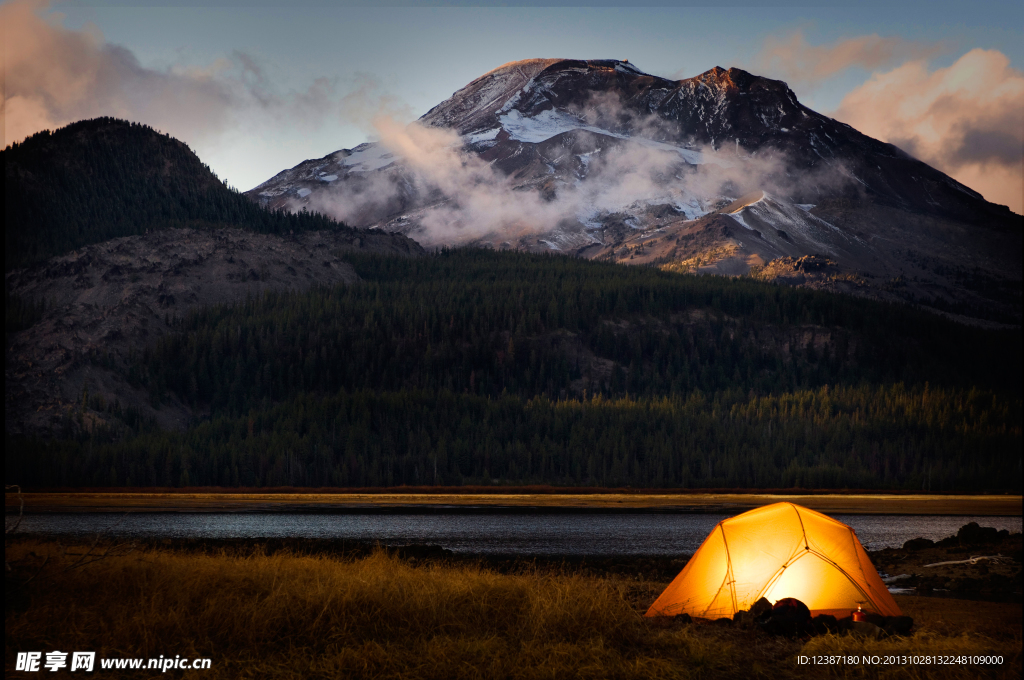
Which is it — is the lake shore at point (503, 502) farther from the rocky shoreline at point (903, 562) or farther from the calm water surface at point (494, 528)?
the rocky shoreline at point (903, 562)

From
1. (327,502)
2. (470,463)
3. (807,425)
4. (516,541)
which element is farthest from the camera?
(807,425)

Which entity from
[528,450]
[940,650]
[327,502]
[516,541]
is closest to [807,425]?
[528,450]

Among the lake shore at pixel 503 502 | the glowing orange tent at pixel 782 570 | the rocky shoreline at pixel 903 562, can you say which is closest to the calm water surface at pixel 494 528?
the rocky shoreline at pixel 903 562

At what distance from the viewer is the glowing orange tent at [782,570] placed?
85.5 ft

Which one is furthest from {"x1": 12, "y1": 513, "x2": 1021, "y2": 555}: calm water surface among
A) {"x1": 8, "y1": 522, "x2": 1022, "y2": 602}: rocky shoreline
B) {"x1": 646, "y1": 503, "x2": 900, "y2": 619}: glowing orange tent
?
{"x1": 646, "y1": 503, "x2": 900, "y2": 619}: glowing orange tent

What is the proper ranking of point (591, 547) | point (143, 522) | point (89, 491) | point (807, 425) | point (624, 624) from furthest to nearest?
point (807, 425)
point (89, 491)
point (143, 522)
point (591, 547)
point (624, 624)

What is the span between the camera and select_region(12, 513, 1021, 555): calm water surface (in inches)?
2721

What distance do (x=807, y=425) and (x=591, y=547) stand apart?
458ft

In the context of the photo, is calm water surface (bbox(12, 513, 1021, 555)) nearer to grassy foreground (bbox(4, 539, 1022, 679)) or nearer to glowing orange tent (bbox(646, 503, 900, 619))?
glowing orange tent (bbox(646, 503, 900, 619))

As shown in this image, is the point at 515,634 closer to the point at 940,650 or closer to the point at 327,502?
the point at 940,650

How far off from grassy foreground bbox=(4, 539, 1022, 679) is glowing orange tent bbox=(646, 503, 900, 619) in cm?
250

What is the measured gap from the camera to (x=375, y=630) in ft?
64.8

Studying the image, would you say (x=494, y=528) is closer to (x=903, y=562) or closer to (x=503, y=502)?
(x=903, y=562)

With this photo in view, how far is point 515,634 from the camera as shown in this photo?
20078 millimetres
